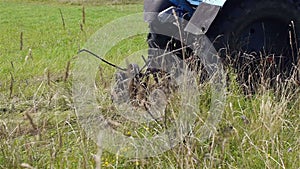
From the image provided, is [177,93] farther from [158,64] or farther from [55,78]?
[55,78]

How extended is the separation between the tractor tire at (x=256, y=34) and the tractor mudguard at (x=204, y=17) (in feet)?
0.41

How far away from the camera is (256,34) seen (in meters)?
3.50

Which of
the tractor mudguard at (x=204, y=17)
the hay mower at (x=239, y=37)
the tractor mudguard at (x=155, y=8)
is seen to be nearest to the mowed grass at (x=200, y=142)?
the hay mower at (x=239, y=37)

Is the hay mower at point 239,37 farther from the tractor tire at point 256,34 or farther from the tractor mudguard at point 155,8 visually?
the tractor mudguard at point 155,8

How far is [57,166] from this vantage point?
2.25m

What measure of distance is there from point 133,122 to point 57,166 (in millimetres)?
576

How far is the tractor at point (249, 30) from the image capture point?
3.26 meters

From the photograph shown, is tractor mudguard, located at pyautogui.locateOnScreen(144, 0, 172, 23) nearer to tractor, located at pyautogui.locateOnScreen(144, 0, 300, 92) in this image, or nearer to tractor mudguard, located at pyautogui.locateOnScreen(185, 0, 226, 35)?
tractor, located at pyautogui.locateOnScreen(144, 0, 300, 92)

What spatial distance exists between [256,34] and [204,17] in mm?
468

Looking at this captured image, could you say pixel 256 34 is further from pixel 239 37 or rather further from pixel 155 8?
pixel 155 8

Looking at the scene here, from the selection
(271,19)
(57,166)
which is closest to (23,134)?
(57,166)

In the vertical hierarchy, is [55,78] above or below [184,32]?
below

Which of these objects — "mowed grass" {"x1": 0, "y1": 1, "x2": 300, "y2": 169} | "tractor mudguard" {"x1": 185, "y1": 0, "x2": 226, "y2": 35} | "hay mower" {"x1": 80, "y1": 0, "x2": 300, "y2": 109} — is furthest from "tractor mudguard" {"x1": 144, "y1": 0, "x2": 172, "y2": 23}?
"mowed grass" {"x1": 0, "y1": 1, "x2": 300, "y2": 169}

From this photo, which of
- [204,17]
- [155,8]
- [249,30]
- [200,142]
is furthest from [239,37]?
[200,142]
